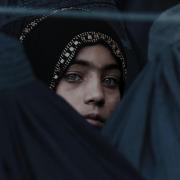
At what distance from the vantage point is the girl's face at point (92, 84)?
164 cm

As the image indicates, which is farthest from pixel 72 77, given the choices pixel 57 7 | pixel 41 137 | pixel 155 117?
pixel 41 137

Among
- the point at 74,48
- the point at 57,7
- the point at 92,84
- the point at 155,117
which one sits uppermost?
the point at 57,7

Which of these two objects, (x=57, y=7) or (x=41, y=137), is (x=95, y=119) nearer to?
(x=57, y=7)

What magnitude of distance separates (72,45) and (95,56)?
0.07 metres

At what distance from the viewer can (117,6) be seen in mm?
1910

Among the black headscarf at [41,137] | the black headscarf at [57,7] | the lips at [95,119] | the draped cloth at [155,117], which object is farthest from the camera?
the black headscarf at [57,7]

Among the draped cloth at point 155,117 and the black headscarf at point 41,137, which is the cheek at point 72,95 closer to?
the draped cloth at point 155,117

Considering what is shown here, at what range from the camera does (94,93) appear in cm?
165

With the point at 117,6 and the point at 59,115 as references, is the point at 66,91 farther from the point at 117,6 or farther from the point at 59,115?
the point at 59,115

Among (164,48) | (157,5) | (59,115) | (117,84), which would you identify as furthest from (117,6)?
(59,115)

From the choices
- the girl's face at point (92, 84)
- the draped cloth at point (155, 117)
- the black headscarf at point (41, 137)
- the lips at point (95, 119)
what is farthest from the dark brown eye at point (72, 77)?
the black headscarf at point (41, 137)

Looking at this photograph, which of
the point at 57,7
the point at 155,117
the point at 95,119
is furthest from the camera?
the point at 57,7

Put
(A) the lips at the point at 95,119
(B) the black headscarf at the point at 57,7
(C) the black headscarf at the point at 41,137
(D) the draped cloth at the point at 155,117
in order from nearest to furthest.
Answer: (C) the black headscarf at the point at 41,137, (D) the draped cloth at the point at 155,117, (A) the lips at the point at 95,119, (B) the black headscarf at the point at 57,7

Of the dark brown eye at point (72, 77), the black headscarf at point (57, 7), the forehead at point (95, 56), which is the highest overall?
the black headscarf at point (57, 7)
